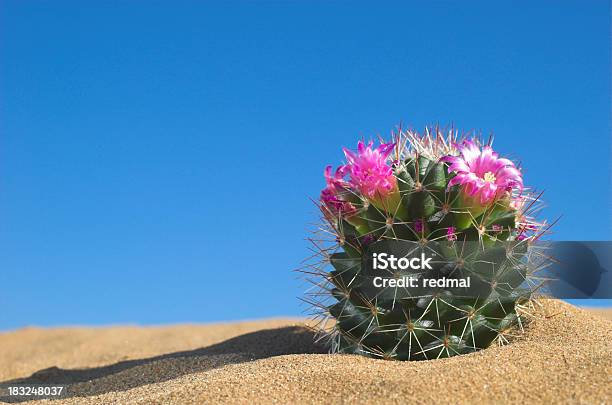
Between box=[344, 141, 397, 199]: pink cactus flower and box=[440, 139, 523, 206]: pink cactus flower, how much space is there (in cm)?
36

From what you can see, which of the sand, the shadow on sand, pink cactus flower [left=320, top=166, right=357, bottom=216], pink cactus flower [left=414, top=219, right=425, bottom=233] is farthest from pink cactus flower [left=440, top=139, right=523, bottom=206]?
the shadow on sand

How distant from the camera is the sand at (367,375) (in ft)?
10.8

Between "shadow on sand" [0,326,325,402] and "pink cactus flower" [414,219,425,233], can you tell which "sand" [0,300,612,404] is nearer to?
"shadow on sand" [0,326,325,402]

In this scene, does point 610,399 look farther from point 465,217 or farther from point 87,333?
point 87,333

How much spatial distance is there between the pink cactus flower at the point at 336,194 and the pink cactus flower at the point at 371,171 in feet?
0.26

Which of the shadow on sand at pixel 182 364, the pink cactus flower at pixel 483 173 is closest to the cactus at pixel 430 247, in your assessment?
the pink cactus flower at pixel 483 173

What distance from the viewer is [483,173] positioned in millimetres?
4398

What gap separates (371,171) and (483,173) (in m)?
0.70

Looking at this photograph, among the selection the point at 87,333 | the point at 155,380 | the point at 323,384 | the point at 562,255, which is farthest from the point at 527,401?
the point at 87,333

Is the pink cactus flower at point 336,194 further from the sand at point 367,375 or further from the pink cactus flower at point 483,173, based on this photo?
the sand at point 367,375

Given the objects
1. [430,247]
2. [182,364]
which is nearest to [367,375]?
[430,247]

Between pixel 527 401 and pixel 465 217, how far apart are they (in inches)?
53.0

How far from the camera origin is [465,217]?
4.29 metres

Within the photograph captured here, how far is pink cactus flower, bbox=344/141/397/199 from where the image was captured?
4.32 m
